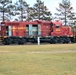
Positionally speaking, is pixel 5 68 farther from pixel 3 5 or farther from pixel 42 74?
pixel 3 5

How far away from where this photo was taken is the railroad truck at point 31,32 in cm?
4620

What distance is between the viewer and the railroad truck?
4620cm

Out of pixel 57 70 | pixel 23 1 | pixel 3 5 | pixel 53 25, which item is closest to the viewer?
pixel 57 70

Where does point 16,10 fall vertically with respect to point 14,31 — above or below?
above

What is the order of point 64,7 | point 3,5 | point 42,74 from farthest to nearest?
point 64,7, point 3,5, point 42,74

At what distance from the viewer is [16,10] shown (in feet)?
258

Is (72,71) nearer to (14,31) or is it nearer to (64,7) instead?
(14,31)

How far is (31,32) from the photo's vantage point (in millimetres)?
47719

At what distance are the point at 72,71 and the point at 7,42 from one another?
106 ft

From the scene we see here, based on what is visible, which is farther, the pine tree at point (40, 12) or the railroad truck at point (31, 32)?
the pine tree at point (40, 12)

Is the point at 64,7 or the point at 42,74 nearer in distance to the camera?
the point at 42,74

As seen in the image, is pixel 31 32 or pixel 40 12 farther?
pixel 40 12

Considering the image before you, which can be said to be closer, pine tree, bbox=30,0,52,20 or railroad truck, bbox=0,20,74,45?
railroad truck, bbox=0,20,74,45

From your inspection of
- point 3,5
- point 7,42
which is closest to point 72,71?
point 7,42
